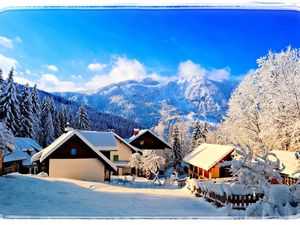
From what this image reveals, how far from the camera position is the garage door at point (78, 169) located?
3.53 m

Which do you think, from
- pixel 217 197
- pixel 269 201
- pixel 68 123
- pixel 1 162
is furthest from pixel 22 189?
pixel 269 201

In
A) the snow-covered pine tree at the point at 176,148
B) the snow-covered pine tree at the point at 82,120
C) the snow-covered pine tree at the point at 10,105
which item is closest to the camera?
the snow-covered pine tree at the point at 10,105

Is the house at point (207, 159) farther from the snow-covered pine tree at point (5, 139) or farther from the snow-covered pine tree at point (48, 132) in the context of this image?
the snow-covered pine tree at point (5, 139)

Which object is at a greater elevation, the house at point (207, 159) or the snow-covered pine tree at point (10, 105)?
the snow-covered pine tree at point (10, 105)


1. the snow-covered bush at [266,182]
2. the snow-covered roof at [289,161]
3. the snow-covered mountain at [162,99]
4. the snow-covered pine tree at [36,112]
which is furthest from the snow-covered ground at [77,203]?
the snow-covered roof at [289,161]

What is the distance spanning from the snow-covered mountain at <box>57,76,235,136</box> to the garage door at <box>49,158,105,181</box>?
883 mm

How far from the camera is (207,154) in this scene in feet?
12.4

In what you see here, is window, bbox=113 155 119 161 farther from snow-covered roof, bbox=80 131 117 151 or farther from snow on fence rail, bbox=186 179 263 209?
snow on fence rail, bbox=186 179 263 209

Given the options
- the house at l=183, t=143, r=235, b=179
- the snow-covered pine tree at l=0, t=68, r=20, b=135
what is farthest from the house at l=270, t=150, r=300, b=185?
the snow-covered pine tree at l=0, t=68, r=20, b=135

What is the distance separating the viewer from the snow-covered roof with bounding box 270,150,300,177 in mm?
3185

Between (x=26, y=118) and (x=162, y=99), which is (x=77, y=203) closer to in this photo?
(x=26, y=118)

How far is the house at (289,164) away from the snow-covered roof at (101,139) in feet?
6.29

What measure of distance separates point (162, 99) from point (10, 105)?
4.96ft

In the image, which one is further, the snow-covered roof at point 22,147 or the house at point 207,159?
the house at point 207,159
